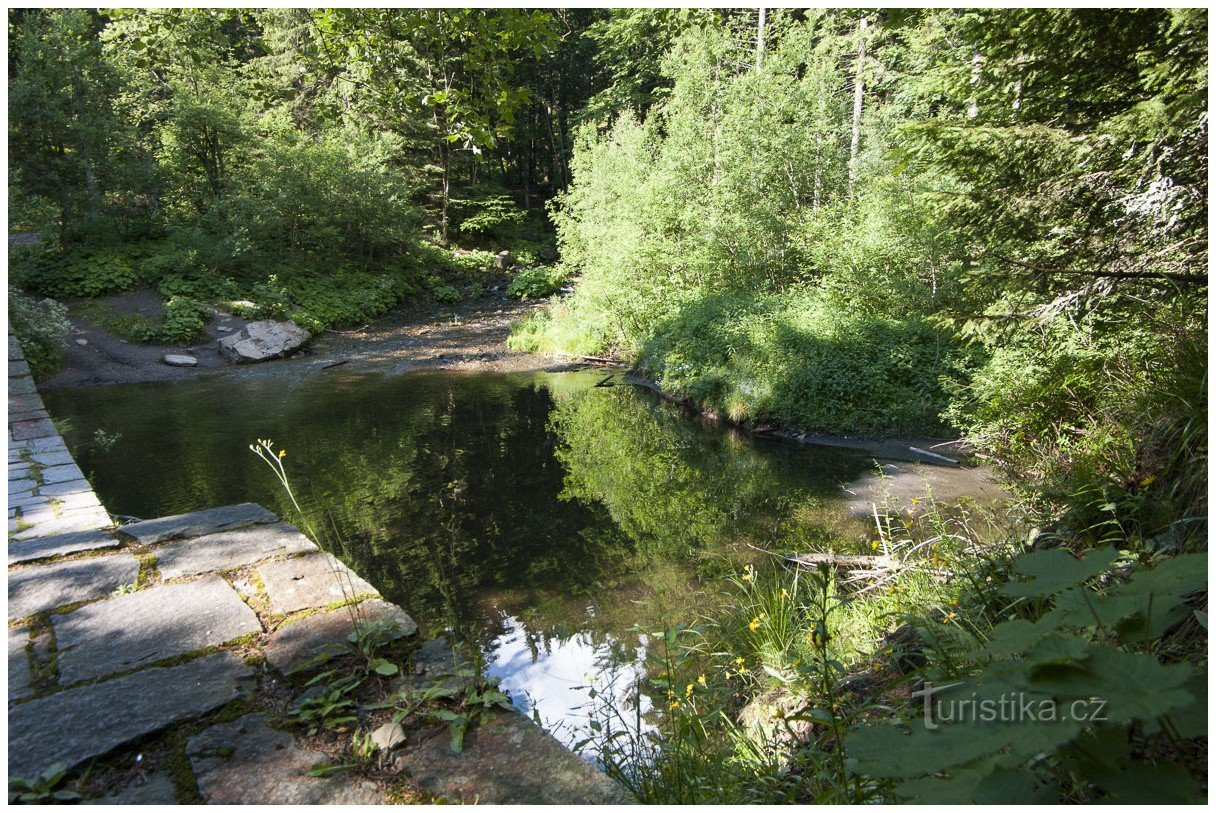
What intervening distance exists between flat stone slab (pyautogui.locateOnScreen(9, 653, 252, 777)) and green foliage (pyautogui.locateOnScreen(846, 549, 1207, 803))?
5.23 feet

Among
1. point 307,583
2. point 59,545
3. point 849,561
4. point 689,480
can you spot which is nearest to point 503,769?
point 307,583

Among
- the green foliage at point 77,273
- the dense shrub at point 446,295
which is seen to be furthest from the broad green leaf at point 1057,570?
the dense shrub at point 446,295

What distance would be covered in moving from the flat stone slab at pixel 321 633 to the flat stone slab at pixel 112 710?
11 centimetres

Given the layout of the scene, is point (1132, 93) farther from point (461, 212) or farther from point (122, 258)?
point (461, 212)

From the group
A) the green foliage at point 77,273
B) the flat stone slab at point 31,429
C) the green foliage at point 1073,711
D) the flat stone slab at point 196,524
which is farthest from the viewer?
the green foliage at point 77,273

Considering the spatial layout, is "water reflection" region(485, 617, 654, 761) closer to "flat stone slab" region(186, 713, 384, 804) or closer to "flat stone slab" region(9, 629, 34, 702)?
"flat stone slab" region(186, 713, 384, 804)

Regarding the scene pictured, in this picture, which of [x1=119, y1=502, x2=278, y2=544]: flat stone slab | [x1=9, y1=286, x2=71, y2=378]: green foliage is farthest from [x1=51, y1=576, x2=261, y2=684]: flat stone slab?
[x1=9, y1=286, x2=71, y2=378]: green foliage

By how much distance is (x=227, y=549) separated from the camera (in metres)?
2.74

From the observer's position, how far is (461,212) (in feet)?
94.5

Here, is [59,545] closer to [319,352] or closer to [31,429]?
[31,429]

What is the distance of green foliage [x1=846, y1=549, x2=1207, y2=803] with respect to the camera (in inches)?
39.4

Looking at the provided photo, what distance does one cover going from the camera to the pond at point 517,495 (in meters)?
4.32

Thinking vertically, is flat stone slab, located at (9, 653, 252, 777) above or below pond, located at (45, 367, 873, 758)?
above

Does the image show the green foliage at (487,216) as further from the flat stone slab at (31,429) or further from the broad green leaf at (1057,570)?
the broad green leaf at (1057,570)
